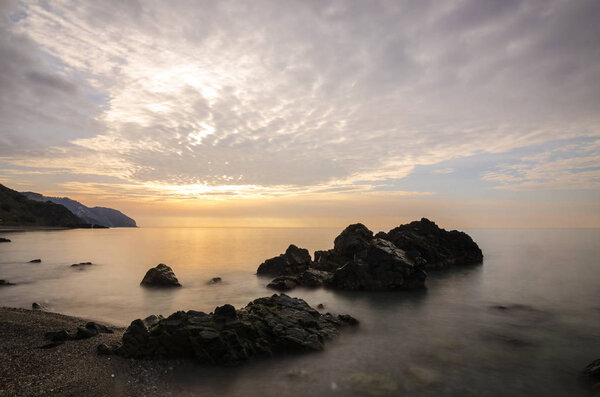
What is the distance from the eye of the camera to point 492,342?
21.4 metres

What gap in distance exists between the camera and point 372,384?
14789 mm

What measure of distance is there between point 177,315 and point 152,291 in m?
23.1

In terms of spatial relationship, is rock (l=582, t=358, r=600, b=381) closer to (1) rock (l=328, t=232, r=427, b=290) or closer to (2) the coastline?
(2) the coastline

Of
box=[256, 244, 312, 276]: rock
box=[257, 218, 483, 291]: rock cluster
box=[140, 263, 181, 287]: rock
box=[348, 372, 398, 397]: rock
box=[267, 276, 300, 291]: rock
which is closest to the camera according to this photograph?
box=[348, 372, 398, 397]: rock

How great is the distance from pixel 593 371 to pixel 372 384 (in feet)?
40.6

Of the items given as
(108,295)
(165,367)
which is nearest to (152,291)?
(108,295)

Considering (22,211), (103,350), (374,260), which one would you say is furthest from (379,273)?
(22,211)

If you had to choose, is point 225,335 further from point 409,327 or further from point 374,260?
point 374,260

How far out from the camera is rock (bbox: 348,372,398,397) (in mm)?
14008

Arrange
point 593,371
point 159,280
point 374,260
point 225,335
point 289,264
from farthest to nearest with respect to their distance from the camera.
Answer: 1. point 289,264
2. point 159,280
3. point 374,260
4. point 225,335
5. point 593,371

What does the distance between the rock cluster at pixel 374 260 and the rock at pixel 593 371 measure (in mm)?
22604

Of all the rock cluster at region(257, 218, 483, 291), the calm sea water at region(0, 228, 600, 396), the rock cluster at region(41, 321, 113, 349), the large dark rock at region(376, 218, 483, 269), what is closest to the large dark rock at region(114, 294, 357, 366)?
the calm sea water at region(0, 228, 600, 396)

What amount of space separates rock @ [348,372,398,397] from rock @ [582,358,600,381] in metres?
10.9

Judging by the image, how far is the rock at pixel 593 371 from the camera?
15.7 meters
